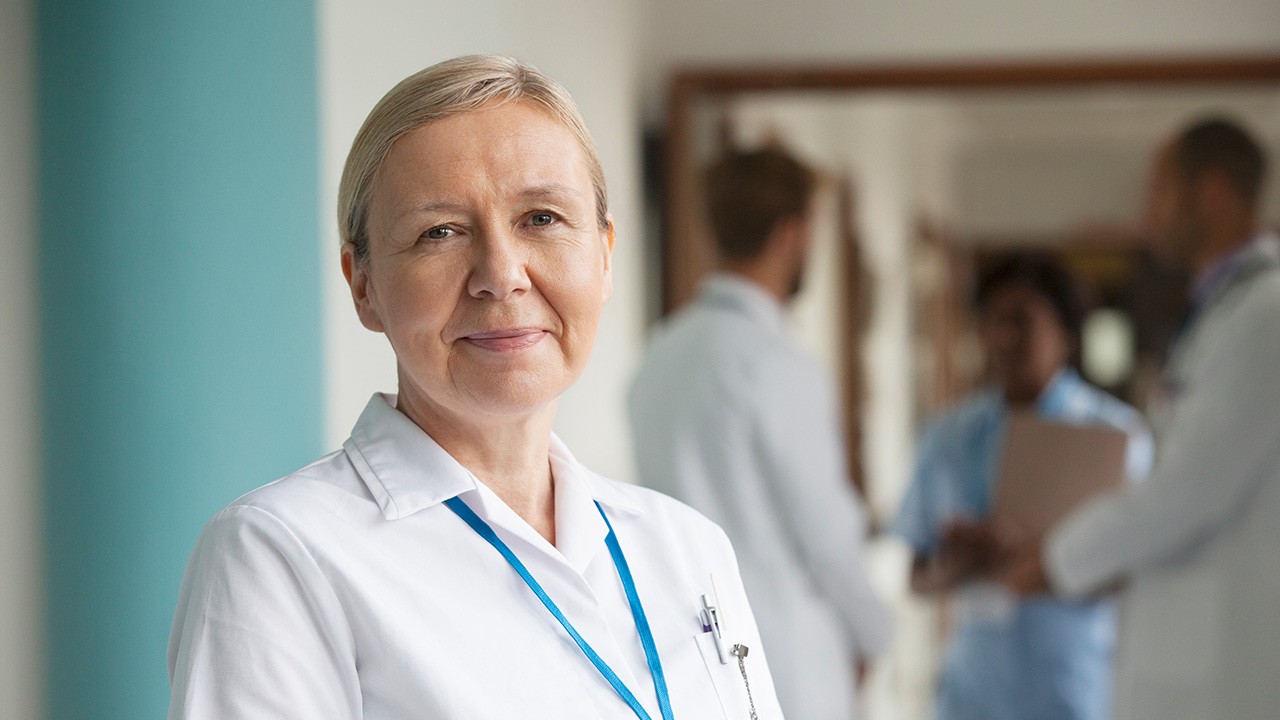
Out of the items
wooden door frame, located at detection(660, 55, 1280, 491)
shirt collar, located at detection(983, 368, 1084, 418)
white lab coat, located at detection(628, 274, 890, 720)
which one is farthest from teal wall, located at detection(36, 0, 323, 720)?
shirt collar, located at detection(983, 368, 1084, 418)

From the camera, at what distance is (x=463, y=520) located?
785 mm

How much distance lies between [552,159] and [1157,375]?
2360 millimetres

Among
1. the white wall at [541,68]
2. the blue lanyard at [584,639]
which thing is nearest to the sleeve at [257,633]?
the blue lanyard at [584,639]

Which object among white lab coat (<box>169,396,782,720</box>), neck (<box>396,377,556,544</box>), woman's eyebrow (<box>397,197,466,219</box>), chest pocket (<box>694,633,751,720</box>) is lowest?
chest pocket (<box>694,633,751,720</box>)

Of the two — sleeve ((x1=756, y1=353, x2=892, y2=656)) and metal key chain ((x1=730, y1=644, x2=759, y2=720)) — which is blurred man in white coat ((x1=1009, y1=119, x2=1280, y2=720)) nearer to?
sleeve ((x1=756, y1=353, x2=892, y2=656))

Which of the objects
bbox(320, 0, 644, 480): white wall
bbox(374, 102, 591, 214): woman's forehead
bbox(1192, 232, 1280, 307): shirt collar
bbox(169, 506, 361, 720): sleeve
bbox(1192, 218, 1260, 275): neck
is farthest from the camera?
bbox(1192, 218, 1260, 275): neck

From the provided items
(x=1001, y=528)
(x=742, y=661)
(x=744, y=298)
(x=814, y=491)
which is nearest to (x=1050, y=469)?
(x=1001, y=528)

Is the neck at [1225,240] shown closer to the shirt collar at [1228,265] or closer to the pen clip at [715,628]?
the shirt collar at [1228,265]

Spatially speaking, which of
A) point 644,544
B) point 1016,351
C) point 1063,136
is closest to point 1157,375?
point 1016,351

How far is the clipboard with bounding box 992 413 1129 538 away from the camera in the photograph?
2621 mm

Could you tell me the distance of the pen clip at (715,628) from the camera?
0.86 m

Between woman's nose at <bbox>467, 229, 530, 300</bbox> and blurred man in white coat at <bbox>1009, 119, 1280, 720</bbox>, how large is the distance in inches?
61.9

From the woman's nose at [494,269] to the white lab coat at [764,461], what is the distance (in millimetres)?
1253

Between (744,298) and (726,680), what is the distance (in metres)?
1.29
